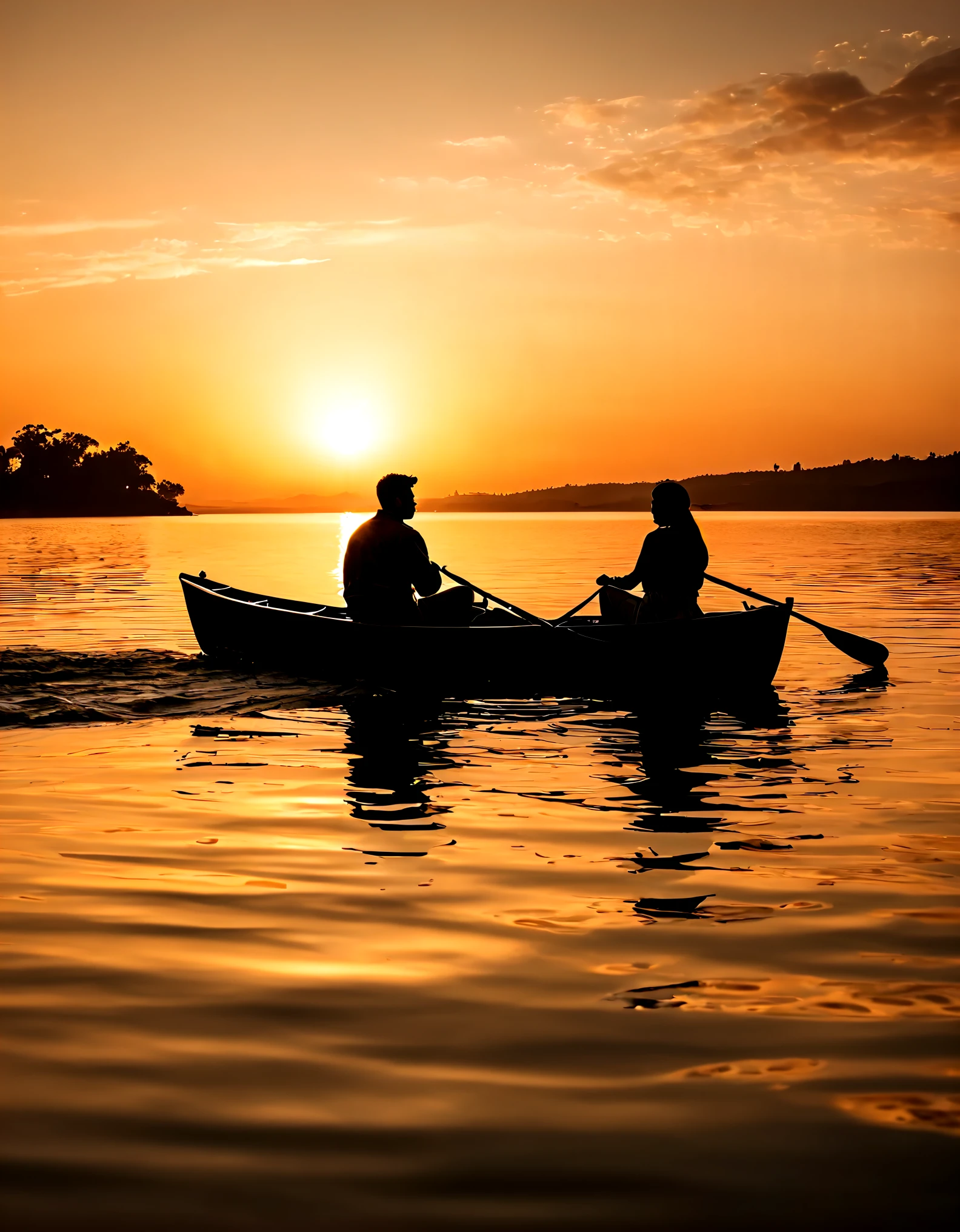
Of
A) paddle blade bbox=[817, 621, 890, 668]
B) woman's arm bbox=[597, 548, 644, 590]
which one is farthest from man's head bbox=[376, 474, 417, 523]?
paddle blade bbox=[817, 621, 890, 668]

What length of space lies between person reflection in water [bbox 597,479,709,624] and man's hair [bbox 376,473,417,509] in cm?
236

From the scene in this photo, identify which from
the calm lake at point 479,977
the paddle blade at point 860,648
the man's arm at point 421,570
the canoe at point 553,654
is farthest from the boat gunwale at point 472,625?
the paddle blade at point 860,648

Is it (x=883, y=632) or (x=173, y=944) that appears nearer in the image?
(x=173, y=944)

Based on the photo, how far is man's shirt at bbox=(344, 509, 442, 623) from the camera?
13.2m

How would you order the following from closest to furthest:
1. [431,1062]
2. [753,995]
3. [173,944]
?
[431,1062]
[753,995]
[173,944]

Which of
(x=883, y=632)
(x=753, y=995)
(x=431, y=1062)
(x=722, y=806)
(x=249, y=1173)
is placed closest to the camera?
(x=249, y=1173)

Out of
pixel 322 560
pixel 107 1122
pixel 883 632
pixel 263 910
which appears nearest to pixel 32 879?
pixel 263 910

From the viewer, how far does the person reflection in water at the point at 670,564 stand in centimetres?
1249

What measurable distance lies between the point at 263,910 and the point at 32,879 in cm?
139

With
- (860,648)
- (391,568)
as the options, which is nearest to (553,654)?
(391,568)

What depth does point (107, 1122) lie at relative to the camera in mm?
3465

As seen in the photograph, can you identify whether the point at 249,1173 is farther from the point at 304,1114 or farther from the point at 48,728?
the point at 48,728

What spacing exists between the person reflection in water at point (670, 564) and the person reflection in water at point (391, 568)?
6.55 ft

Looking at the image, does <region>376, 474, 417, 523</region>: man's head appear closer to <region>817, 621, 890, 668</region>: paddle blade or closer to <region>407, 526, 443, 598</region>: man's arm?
<region>407, 526, 443, 598</region>: man's arm
